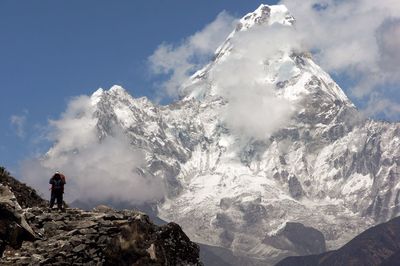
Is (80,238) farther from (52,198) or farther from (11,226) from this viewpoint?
(52,198)

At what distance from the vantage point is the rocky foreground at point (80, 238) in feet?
75.8

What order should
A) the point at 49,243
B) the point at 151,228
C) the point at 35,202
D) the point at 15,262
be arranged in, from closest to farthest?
the point at 15,262, the point at 49,243, the point at 151,228, the point at 35,202

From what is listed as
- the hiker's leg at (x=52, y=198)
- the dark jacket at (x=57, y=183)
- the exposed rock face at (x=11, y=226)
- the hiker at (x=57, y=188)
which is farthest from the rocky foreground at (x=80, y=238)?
the dark jacket at (x=57, y=183)

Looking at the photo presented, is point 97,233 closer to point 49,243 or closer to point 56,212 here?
point 49,243

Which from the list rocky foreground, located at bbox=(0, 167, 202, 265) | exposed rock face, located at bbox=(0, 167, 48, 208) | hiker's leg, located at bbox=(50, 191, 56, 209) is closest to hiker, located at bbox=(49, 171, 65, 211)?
hiker's leg, located at bbox=(50, 191, 56, 209)

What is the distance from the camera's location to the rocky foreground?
23109 millimetres

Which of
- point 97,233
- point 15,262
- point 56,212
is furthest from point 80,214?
point 15,262

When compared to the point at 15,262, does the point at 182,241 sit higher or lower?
higher

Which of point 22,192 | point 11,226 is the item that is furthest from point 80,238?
point 22,192

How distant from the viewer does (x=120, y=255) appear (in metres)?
24.3

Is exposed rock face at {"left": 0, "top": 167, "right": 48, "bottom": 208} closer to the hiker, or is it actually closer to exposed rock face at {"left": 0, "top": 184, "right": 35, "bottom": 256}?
the hiker

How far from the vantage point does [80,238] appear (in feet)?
79.6

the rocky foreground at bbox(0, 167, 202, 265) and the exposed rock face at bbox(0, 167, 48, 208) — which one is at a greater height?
the exposed rock face at bbox(0, 167, 48, 208)

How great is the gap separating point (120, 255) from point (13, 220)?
409 centimetres
